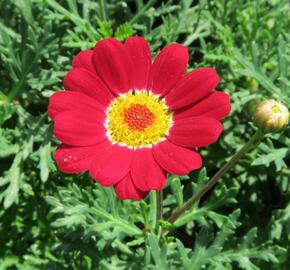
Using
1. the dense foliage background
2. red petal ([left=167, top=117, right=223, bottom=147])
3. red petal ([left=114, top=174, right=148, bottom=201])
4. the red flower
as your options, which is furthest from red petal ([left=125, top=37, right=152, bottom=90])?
→ red petal ([left=114, top=174, right=148, bottom=201])

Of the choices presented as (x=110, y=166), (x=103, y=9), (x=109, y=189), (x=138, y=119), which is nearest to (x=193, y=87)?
(x=138, y=119)

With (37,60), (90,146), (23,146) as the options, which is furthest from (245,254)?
(37,60)

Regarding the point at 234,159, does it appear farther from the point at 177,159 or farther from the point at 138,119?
the point at 138,119

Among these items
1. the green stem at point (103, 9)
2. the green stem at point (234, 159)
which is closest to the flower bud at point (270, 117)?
the green stem at point (234, 159)

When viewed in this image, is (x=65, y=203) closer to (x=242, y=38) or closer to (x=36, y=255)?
(x=36, y=255)

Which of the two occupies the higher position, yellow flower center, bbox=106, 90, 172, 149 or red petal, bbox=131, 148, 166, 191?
red petal, bbox=131, 148, 166, 191

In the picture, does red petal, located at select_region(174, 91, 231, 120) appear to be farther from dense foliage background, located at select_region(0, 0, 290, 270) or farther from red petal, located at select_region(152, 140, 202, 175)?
dense foliage background, located at select_region(0, 0, 290, 270)
